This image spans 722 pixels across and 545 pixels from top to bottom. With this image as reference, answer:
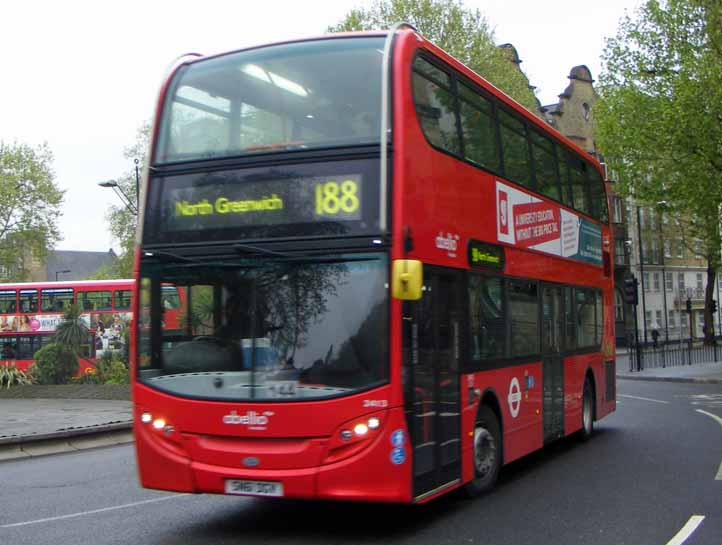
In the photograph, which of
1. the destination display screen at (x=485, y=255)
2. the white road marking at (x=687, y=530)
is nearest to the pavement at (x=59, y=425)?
the destination display screen at (x=485, y=255)

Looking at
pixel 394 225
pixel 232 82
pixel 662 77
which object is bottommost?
pixel 394 225

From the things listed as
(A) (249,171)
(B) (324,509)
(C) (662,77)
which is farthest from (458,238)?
(C) (662,77)

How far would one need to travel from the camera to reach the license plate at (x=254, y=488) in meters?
7.12

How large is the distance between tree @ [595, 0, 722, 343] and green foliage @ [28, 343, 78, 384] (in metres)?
21.6

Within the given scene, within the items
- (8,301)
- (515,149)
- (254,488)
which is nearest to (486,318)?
(515,149)

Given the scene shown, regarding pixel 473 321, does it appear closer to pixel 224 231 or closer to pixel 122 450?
pixel 224 231

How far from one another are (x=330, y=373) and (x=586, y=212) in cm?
799

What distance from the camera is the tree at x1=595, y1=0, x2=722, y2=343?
31.8 m

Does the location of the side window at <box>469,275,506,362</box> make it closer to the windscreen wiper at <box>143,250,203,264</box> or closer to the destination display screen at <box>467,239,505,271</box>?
the destination display screen at <box>467,239,505,271</box>

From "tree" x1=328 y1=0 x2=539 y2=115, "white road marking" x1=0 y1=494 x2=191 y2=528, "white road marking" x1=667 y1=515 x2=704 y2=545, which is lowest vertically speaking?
"white road marking" x1=0 y1=494 x2=191 y2=528

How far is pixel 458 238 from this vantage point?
28.2 feet

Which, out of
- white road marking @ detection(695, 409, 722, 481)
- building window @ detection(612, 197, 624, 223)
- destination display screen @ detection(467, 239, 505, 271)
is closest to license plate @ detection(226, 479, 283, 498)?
destination display screen @ detection(467, 239, 505, 271)

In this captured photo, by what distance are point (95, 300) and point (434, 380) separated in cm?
2600

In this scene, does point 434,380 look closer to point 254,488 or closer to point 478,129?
point 254,488
